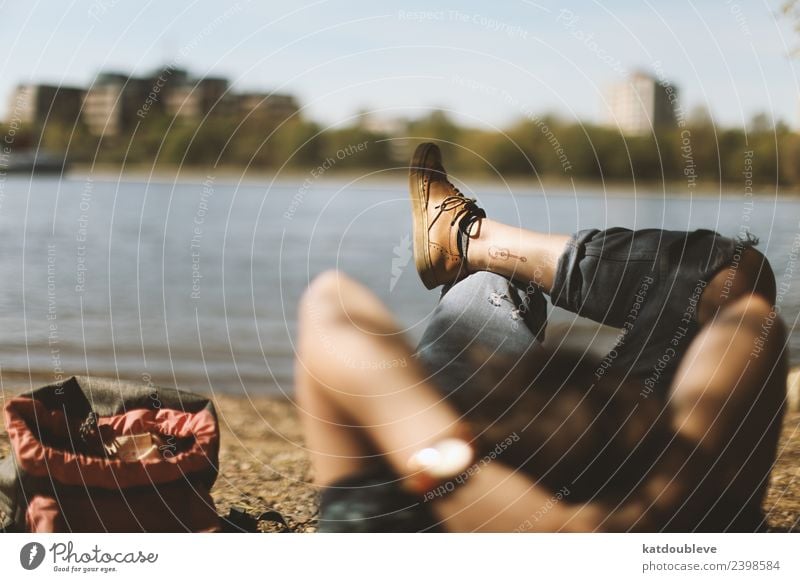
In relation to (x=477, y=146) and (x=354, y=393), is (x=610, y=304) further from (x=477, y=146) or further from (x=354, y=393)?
(x=477, y=146)

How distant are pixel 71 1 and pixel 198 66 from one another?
288 millimetres

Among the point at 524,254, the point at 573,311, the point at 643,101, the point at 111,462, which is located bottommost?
the point at 111,462

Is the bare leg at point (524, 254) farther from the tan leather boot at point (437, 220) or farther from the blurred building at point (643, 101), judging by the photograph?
the blurred building at point (643, 101)

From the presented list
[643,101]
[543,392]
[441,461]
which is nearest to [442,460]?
[441,461]

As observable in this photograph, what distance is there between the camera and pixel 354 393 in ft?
4.27

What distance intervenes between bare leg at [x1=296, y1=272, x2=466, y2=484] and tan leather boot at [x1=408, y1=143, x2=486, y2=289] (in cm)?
21

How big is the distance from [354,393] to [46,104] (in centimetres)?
119

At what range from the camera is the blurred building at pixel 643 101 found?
5.97 ft

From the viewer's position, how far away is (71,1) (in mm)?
1663

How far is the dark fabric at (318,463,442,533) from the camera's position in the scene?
146 cm

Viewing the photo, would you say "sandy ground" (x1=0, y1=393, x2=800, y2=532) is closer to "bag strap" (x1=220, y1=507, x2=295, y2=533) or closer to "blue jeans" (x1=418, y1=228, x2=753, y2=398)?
"bag strap" (x1=220, y1=507, x2=295, y2=533)

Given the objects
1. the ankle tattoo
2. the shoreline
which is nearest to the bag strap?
the ankle tattoo

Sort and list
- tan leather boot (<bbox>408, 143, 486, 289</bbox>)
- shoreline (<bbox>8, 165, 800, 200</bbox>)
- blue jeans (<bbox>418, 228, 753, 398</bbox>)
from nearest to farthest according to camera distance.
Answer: blue jeans (<bbox>418, 228, 753, 398</bbox>) → tan leather boot (<bbox>408, 143, 486, 289</bbox>) → shoreline (<bbox>8, 165, 800, 200</bbox>)

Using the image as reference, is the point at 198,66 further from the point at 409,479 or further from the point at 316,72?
the point at 409,479
